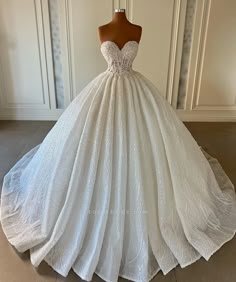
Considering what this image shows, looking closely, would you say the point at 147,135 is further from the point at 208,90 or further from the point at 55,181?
the point at 208,90

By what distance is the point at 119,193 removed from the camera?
53.8 inches

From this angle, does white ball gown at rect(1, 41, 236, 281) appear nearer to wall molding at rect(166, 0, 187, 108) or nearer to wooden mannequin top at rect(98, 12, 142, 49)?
wooden mannequin top at rect(98, 12, 142, 49)

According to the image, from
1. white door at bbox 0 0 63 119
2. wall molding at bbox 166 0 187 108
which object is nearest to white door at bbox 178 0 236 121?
wall molding at bbox 166 0 187 108

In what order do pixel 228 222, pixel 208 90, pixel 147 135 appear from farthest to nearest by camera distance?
1. pixel 208 90
2. pixel 228 222
3. pixel 147 135

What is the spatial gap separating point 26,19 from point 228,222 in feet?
8.23

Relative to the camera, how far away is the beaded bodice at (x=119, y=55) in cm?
149

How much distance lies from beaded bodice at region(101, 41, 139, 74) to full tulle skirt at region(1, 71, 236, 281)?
0.04 metres

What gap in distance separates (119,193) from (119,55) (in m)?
0.71

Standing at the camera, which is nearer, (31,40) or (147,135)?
(147,135)

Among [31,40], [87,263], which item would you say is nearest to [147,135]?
[87,263]

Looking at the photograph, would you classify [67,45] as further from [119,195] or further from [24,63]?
[119,195]

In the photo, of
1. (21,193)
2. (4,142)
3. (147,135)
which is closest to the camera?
(147,135)

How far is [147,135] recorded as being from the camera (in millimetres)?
1446

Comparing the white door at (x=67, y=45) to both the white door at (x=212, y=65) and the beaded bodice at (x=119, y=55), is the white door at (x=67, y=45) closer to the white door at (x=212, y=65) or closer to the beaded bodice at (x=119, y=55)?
the white door at (x=212, y=65)
